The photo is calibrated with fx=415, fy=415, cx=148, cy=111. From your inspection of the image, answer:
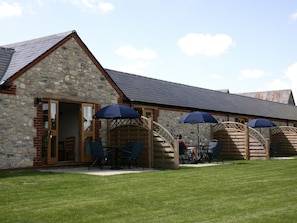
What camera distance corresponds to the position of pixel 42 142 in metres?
14.3

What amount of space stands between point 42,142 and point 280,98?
4790 centimetres

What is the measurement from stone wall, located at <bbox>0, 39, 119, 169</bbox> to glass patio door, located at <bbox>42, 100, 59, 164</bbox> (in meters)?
0.40

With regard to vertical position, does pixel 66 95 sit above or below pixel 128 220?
above

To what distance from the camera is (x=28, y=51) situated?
50.2ft

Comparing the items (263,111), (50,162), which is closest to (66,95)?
(50,162)

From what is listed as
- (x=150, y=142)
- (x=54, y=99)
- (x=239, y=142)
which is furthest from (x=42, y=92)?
(x=239, y=142)

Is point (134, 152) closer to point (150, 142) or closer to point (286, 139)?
point (150, 142)

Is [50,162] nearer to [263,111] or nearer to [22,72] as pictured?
[22,72]

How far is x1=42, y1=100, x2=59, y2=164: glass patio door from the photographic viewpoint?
47.3 ft

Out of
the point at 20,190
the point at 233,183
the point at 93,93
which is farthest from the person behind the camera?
the point at 93,93

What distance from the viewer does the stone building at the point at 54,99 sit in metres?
13.5

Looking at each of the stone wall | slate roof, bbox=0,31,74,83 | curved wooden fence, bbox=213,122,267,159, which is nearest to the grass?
the stone wall

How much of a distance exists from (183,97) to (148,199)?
1617cm

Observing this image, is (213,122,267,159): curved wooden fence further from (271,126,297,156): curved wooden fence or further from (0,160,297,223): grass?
(0,160,297,223): grass
